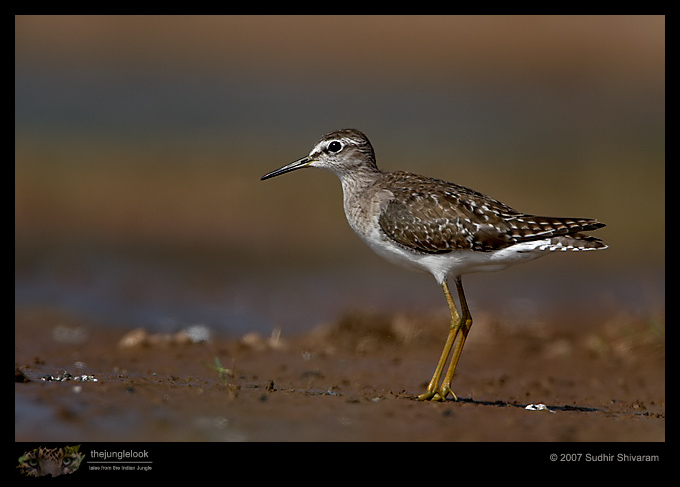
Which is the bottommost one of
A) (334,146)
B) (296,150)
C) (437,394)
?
(437,394)

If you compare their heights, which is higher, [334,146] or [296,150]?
[334,146]

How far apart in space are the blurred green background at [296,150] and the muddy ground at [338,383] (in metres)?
1.36

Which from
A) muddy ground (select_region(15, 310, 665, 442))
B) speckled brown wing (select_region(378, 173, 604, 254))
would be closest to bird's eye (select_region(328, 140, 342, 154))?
speckled brown wing (select_region(378, 173, 604, 254))

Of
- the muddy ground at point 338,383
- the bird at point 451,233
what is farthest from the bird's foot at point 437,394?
the muddy ground at point 338,383

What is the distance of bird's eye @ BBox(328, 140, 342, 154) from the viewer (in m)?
10.5

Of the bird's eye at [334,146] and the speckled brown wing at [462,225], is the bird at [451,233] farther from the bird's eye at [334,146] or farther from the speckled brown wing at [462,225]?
the bird's eye at [334,146]

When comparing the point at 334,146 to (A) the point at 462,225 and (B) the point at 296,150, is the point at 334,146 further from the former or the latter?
(B) the point at 296,150

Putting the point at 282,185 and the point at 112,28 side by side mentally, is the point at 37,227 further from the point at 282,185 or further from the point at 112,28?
the point at 112,28

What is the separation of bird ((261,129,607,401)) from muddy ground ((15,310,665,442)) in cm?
117

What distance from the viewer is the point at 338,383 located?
31.6 feet

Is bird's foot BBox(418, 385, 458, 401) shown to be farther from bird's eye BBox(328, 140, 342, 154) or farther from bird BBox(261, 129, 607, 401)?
bird's eye BBox(328, 140, 342, 154)
